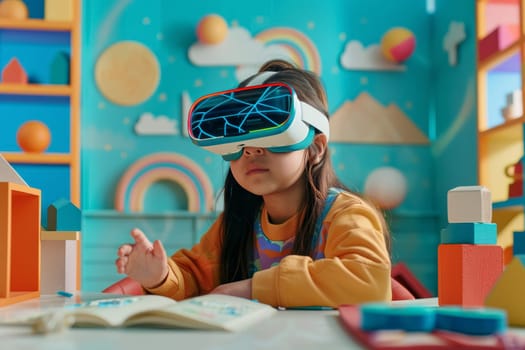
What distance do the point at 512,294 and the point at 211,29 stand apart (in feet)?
9.36

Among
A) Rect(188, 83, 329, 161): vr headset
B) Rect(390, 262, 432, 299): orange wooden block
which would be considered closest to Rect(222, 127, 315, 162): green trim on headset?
Rect(188, 83, 329, 161): vr headset

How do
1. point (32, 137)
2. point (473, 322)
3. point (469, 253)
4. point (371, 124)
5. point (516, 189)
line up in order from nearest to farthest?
point (473, 322) → point (469, 253) → point (516, 189) → point (32, 137) → point (371, 124)

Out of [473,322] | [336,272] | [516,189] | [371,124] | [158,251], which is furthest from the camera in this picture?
[371,124]

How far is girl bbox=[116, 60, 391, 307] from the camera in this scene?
1152 mm

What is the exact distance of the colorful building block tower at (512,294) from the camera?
888mm

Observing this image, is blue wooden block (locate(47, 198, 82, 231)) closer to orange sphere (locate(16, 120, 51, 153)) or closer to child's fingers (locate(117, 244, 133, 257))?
child's fingers (locate(117, 244, 133, 257))

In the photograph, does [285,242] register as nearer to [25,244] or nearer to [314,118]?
[314,118]

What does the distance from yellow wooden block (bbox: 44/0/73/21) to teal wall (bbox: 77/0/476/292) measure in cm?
22

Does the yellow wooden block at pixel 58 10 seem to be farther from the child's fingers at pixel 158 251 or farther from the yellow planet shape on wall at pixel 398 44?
the child's fingers at pixel 158 251

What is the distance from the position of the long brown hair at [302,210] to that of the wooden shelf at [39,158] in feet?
5.99

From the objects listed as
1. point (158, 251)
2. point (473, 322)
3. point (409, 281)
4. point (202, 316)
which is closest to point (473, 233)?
point (473, 322)

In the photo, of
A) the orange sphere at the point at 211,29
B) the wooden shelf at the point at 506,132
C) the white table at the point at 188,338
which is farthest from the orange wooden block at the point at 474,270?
the orange sphere at the point at 211,29

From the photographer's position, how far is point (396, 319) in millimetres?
722

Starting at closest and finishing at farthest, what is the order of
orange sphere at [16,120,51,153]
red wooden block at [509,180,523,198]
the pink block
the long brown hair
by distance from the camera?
the long brown hair, red wooden block at [509,180,523,198], the pink block, orange sphere at [16,120,51,153]
